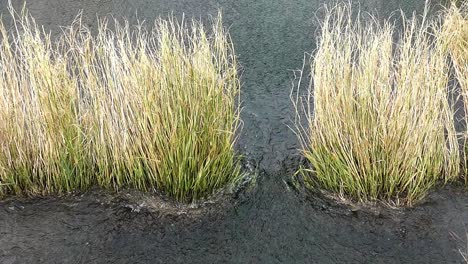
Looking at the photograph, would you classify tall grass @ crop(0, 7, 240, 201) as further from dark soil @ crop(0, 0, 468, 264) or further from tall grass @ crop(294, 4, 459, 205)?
tall grass @ crop(294, 4, 459, 205)

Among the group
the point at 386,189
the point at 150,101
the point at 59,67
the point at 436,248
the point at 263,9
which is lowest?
the point at 436,248

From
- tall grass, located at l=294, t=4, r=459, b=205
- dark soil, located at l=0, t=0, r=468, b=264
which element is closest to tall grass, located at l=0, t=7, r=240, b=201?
dark soil, located at l=0, t=0, r=468, b=264

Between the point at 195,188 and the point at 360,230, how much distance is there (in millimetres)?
762

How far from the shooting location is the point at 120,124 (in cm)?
253

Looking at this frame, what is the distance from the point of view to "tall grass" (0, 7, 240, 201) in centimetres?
250

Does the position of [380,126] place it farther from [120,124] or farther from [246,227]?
[120,124]

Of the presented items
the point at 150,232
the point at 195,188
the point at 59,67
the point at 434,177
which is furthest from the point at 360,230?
the point at 59,67

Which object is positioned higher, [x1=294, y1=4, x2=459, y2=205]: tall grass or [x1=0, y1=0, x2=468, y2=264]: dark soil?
[x1=294, y1=4, x2=459, y2=205]: tall grass

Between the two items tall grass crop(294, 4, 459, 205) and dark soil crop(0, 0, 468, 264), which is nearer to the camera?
dark soil crop(0, 0, 468, 264)

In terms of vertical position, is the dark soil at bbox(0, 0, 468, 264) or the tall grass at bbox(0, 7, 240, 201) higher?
the tall grass at bbox(0, 7, 240, 201)

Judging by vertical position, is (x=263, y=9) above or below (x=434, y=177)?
above

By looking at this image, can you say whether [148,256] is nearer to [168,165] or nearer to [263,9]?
[168,165]

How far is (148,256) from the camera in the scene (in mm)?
2357

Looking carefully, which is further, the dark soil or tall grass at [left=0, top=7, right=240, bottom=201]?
tall grass at [left=0, top=7, right=240, bottom=201]
